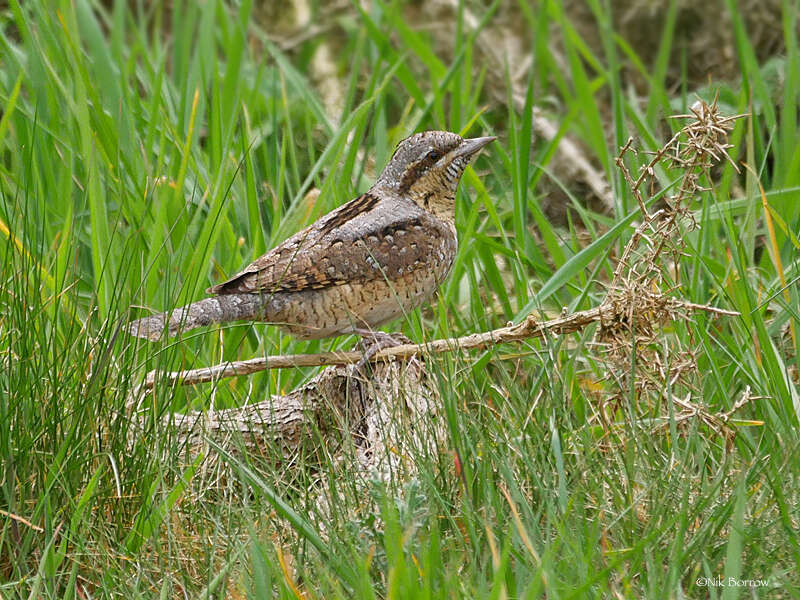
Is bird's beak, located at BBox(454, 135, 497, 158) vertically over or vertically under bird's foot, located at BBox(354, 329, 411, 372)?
over

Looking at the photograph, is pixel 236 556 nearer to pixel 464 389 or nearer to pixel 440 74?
pixel 464 389

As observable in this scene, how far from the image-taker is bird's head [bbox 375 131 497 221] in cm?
394

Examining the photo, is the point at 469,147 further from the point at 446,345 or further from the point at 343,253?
the point at 446,345

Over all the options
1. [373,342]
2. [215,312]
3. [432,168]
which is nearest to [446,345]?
[373,342]

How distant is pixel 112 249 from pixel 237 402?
0.71 m

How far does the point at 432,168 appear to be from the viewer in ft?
13.1

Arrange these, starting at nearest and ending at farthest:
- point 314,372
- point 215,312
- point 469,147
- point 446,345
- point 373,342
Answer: point 446,345 < point 215,312 < point 373,342 < point 469,147 < point 314,372

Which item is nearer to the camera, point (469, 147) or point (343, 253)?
point (343, 253)

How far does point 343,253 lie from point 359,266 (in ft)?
0.23

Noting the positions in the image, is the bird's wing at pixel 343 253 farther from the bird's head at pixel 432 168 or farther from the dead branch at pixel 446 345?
the dead branch at pixel 446 345

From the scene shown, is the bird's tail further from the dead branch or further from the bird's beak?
the bird's beak

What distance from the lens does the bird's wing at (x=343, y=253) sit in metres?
3.68

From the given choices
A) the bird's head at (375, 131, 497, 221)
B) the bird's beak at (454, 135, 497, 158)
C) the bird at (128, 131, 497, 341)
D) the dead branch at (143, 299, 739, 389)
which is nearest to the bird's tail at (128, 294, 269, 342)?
the bird at (128, 131, 497, 341)

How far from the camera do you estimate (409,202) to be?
13.2 feet
